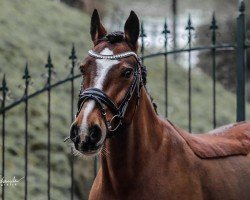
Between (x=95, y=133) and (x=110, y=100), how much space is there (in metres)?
0.21

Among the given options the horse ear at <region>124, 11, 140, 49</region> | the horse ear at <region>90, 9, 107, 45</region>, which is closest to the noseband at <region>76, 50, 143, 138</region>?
the horse ear at <region>124, 11, 140, 49</region>

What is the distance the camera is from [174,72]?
515 inches

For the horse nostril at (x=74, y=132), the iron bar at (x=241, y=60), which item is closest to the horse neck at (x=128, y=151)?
the horse nostril at (x=74, y=132)

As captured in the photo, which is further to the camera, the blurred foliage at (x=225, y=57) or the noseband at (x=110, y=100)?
the blurred foliage at (x=225, y=57)

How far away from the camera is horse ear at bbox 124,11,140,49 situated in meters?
4.16

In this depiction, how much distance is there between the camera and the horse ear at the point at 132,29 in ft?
13.7

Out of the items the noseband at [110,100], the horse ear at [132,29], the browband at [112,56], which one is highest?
the horse ear at [132,29]

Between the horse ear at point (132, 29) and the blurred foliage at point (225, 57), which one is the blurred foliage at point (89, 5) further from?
the horse ear at point (132, 29)

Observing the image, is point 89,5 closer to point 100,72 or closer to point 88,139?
point 100,72

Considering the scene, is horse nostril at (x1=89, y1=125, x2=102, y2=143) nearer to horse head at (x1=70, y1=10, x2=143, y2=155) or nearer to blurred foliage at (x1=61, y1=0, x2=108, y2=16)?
horse head at (x1=70, y1=10, x2=143, y2=155)

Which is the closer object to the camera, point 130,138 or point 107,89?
point 107,89

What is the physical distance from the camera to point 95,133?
3.79 metres

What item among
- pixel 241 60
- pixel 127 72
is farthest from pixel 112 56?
pixel 241 60

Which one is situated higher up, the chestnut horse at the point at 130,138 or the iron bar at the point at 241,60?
the iron bar at the point at 241,60
